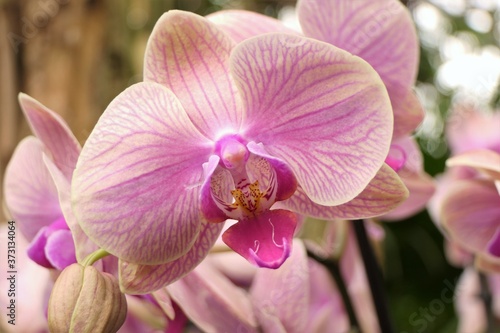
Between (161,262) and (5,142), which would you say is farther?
(5,142)

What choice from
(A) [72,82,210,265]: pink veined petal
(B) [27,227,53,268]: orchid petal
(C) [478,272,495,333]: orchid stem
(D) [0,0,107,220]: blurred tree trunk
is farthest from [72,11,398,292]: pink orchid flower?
(D) [0,0,107,220]: blurred tree trunk

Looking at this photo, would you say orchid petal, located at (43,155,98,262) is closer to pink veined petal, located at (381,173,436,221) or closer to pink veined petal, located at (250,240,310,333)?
pink veined petal, located at (250,240,310,333)

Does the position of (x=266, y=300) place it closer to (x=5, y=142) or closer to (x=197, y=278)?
(x=197, y=278)

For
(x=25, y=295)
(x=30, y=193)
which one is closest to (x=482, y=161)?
(x=30, y=193)

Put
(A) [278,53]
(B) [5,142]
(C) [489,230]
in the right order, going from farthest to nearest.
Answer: (B) [5,142], (C) [489,230], (A) [278,53]

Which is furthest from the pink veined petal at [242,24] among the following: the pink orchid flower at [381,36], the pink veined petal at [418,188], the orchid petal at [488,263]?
the orchid petal at [488,263]

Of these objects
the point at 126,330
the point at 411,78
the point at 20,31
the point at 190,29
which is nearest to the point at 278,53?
the point at 190,29

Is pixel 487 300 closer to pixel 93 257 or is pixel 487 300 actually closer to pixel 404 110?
pixel 404 110
